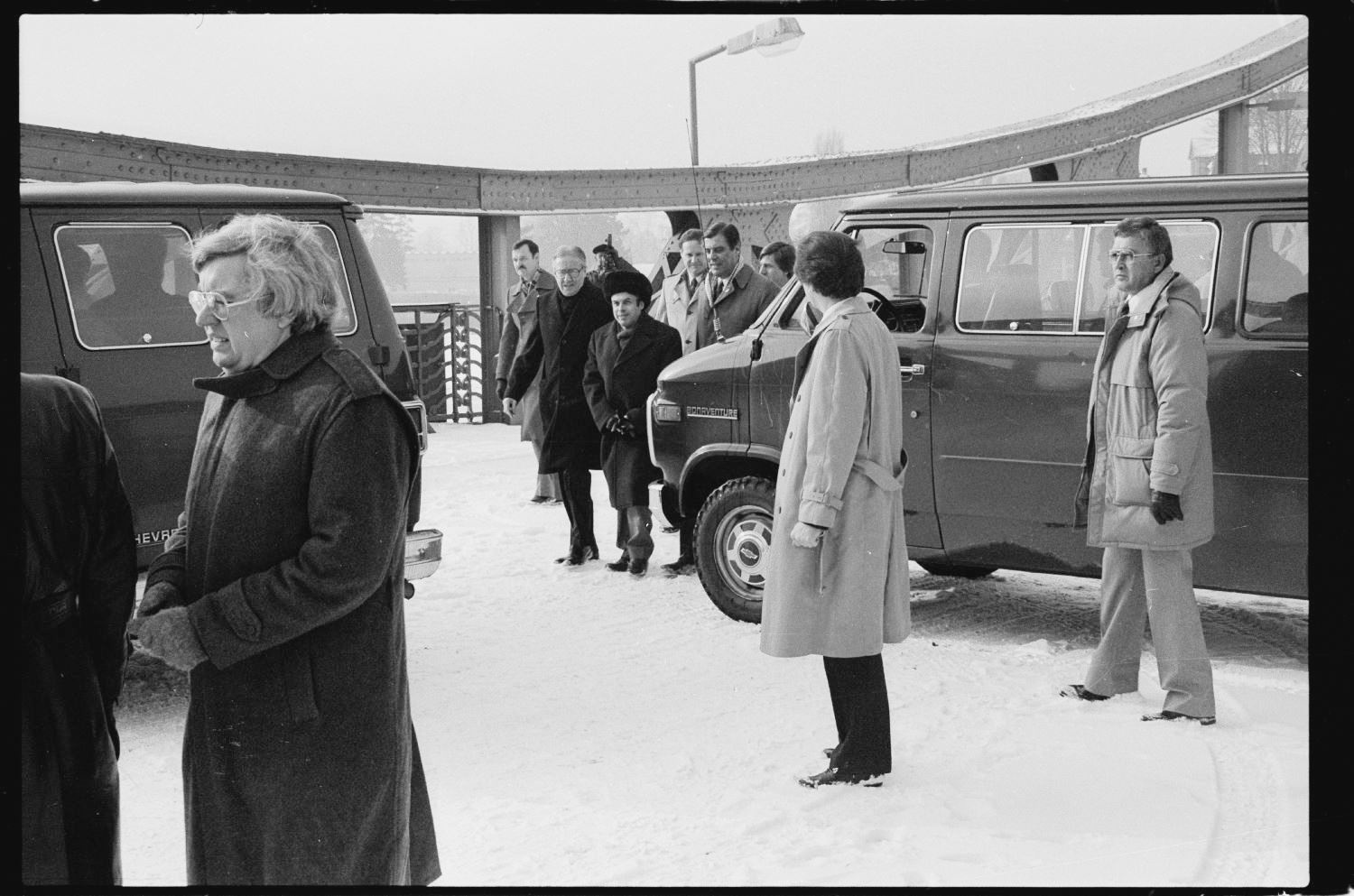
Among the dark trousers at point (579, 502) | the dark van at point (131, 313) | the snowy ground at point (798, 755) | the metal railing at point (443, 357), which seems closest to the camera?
the snowy ground at point (798, 755)

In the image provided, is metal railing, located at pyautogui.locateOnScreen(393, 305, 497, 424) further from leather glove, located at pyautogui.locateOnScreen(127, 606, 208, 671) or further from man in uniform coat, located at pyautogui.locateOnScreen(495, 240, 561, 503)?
leather glove, located at pyautogui.locateOnScreen(127, 606, 208, 671)

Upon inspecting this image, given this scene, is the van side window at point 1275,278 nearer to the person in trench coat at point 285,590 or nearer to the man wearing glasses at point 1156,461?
the man wearing glasses at point 1156,461

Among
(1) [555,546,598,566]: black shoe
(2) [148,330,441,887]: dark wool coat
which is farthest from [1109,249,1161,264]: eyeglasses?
(1) [555,546,598,566]: black shoe

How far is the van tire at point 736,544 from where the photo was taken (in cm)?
683

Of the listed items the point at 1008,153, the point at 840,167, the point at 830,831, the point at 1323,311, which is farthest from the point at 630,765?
the point at 1008,153

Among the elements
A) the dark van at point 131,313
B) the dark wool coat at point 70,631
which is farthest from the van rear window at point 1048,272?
the dark wool coat at point 70,631

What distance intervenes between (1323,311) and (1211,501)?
244cm

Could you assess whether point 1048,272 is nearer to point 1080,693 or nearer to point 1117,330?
point 1117,330

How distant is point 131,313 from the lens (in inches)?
217

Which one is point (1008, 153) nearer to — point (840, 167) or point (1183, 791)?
point (840, 167)

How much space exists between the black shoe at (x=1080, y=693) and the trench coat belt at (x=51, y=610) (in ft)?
13.0

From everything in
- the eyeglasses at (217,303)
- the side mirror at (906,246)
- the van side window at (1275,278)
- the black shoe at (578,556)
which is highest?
the side mirror at (906,246)

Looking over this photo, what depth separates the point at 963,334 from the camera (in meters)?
6.46

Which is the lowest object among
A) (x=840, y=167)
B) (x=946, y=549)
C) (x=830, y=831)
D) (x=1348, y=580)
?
(x=830, y=831)
